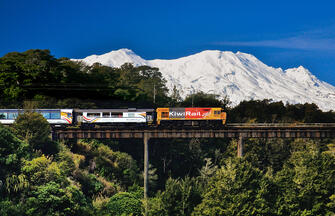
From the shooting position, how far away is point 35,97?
7594cm

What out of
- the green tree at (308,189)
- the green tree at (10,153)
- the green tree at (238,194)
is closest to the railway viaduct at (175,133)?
the green tree at (10,153)

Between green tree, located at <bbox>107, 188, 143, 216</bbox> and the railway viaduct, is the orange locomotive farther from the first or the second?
green tree, located at <bbox>107, 188, 143, 216</bbox>

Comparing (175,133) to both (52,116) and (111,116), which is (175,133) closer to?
(111,116)

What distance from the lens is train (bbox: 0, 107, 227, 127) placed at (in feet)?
210

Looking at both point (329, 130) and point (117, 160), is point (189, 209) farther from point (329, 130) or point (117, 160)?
point (329, 130)

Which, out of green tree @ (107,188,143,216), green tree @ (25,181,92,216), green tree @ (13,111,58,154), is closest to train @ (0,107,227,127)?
green tree @ (13,111,58,154)

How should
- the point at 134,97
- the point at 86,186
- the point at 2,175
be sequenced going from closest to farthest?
the point at 2,175 < the point at 86,186 < the point at 134,97

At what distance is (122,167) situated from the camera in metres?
65.2

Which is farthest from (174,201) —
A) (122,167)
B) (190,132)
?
(122,167)

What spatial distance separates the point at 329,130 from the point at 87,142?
41561mm

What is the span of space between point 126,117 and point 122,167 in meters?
8.47

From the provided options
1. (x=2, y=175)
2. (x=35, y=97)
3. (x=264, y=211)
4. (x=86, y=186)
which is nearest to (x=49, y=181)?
(x=2, y=175)

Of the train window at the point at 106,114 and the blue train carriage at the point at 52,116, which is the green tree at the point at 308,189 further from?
the blue train carriage at the point at 52,116

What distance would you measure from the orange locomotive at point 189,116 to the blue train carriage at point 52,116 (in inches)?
612
